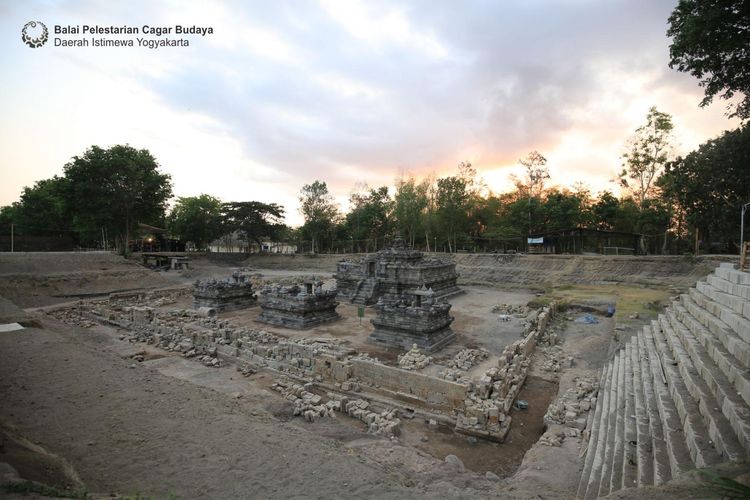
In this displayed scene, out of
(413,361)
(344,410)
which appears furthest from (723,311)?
(344,410)

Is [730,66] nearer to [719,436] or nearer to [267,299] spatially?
[719,436]

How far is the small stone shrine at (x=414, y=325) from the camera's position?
14.4 m

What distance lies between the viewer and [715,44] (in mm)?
11250

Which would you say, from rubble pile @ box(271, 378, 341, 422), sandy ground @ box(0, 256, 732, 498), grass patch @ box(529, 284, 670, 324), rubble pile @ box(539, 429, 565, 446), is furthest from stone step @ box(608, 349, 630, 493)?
grass patch @ box(529, 284, 670, 324)

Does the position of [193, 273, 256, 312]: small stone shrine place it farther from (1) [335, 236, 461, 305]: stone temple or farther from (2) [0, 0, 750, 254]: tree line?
(2) [0, 0, 750, 254]: tree line

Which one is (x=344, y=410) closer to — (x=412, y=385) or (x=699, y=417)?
(x=412, y=385)

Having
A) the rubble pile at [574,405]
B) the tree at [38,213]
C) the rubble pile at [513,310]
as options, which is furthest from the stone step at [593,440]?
the tree at [38,213]

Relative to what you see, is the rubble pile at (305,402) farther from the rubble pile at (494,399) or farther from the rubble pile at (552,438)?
the rubble pile at (552,438)

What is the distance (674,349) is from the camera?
8.44 metres

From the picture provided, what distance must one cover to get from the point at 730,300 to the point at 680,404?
13.7 ft

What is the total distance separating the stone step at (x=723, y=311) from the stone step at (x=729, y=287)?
0.48ft

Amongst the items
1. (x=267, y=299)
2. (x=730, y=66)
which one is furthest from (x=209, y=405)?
(x=730, y=66)

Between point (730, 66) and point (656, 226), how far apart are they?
2405 cm

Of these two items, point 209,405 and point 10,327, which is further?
point 10,327
